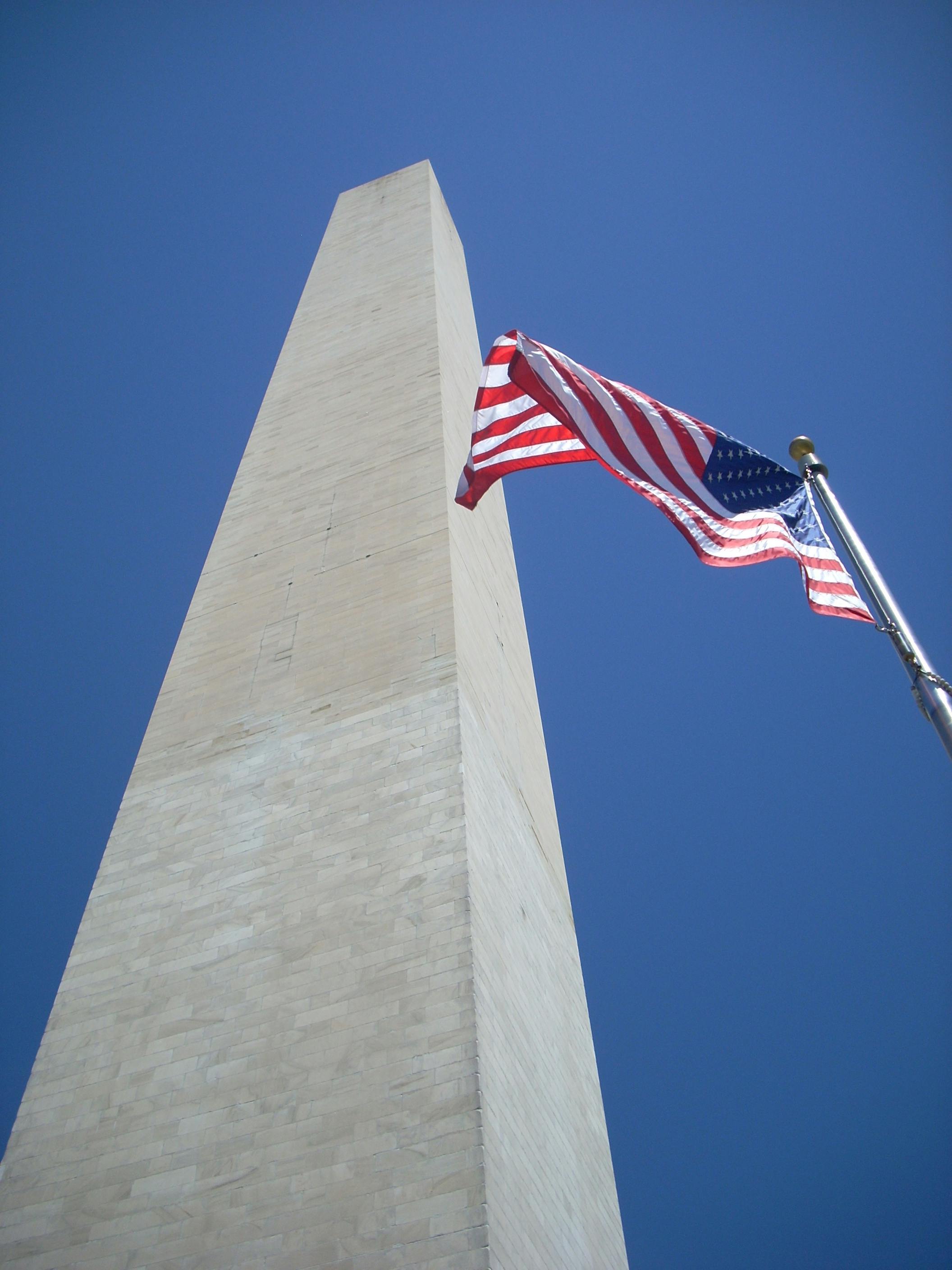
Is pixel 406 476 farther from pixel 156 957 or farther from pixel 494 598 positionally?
pixel 156 957

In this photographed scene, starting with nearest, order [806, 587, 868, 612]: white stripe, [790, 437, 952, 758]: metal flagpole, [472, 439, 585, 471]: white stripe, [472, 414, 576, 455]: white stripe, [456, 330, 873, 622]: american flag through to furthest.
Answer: [790, 437, 952, 758]: metal flagpole < [806, 587, 868, 612]: white stripe < [456, 330, 873, 622]: american flag < [472, 439, 585, 471]: white stripe < [472, 414, 576, 455]: white stripe

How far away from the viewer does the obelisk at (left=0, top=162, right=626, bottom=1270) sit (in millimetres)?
8328

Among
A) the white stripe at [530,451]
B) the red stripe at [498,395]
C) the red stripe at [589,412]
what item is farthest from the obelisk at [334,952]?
the red stripe at [589,412]

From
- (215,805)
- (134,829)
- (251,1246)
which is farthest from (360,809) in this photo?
(251,1246)

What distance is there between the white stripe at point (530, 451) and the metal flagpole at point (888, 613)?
1.80 meters

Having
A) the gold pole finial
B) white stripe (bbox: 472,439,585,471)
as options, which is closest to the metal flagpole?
the gold pole finial

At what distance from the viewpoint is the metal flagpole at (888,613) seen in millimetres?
6691

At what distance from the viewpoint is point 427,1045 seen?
343 inches

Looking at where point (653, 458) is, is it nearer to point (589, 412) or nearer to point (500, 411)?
point (589, 412)

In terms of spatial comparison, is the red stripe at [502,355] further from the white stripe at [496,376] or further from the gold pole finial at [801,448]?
the gold pole finial at [801,448]

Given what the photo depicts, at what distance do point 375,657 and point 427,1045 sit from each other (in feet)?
15.1

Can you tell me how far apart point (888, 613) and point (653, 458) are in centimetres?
246

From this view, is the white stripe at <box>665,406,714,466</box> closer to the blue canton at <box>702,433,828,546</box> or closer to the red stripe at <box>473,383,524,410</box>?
the blue canton at <box>702,433,828,546</box>

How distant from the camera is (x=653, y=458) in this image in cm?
928
